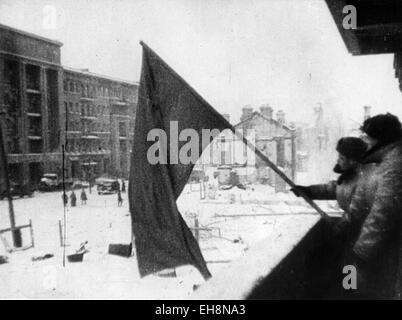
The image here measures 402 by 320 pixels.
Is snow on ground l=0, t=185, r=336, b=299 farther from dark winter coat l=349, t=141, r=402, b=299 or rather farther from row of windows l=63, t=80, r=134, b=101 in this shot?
row of windows l=63, t=80, r=134, b=101

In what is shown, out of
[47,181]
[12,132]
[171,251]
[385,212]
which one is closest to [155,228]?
[171,251]

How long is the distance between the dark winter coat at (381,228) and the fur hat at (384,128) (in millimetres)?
81

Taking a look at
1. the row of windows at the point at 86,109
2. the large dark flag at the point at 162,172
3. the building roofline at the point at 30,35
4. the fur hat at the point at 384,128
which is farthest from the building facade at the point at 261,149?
the fur hat at the point at 384,128

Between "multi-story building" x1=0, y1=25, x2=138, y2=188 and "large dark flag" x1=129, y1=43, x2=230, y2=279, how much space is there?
3389 centimetres

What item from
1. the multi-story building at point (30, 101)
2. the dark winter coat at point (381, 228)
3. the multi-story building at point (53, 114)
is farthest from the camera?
the multi-story building at point (53, 114)

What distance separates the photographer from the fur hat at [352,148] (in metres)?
3.20

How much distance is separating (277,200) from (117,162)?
31.3m

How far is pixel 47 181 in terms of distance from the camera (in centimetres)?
3947

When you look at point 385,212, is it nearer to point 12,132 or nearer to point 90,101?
point 12,132

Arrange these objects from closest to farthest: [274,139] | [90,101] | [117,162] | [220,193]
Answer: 1. [220,193]
2. [274,139]
3. [90,101]
4. [117,162]

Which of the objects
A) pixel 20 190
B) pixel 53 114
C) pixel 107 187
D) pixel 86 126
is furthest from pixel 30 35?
pixel 107 187

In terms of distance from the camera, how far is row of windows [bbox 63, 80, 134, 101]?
1923 inches

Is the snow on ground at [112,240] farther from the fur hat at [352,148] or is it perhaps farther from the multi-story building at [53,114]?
the multi-story building at [53,114]

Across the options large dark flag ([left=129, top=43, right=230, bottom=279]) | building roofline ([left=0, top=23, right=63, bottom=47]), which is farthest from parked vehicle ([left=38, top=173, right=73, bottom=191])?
large dark flag ([left=129, top=43, right=230, bottom=279])
